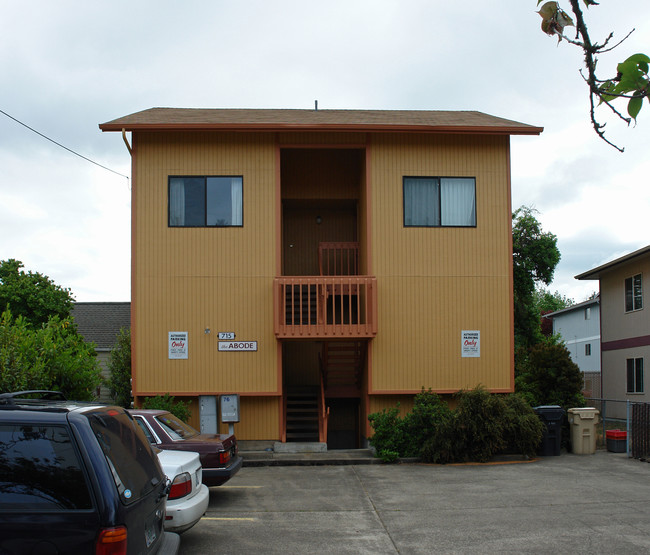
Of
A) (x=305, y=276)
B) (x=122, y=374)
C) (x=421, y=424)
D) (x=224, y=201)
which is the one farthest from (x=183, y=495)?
(x=122, y=374)

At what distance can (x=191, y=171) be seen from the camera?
1656cm

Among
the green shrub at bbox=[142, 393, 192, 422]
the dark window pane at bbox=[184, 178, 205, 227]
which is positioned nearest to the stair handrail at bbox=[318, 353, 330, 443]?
the green shrub at bbox=[142, 393, 192, 422]

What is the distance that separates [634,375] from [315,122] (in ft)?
49.3

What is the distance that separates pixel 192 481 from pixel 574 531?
474 centimetres

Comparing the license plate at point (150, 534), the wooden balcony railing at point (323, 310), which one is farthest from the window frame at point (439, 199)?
the license plate at point (150, 534)

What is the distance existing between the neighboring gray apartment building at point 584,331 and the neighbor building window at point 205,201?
26.2m

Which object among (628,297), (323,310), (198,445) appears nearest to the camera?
(198,445)

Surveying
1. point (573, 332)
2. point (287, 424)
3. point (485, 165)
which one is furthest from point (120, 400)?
point (573, 332)

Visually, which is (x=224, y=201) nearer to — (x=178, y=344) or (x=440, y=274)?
(x=178, y=344)

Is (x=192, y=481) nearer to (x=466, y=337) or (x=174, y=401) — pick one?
(x=174, y=401)

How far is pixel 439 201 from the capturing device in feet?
54.8

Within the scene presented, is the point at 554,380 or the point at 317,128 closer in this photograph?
the point at 317,128

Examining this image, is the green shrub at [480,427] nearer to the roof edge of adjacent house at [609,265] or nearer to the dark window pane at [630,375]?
the roof edge of adjacent house at [609,265]

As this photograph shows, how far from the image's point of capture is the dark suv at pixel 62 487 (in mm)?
4145
